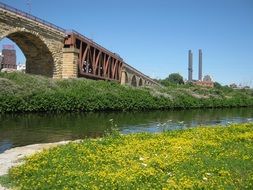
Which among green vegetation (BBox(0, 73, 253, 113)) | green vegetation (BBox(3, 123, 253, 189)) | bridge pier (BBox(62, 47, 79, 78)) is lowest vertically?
green vegetation (BBox(3, 123, 253, 189))

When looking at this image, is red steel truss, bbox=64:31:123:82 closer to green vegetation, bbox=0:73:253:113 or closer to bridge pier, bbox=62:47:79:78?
bridge pier, bbox=62:47:79:78

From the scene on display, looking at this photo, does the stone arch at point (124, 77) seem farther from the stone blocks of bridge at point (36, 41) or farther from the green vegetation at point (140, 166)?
the green vegetation at point (140, 166)

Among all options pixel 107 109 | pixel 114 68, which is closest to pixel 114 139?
pixel 107 109

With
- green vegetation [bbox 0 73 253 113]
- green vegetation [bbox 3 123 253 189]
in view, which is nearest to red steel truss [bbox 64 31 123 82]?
green vegetation [bbox 0 73 253 113]

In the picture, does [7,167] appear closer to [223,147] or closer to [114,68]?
[223,147]

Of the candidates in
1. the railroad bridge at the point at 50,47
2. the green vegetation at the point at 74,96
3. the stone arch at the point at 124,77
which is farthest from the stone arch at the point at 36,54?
the stone arch at the point at 124,77

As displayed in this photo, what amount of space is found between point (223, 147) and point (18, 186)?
8.46m

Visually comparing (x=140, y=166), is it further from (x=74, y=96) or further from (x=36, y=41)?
(x=36, y=41)

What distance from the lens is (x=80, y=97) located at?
167 feet

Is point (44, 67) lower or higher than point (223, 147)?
higher

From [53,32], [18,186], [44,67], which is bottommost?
[18,186]

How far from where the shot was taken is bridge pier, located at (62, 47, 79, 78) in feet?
204

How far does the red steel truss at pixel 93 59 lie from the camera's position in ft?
210

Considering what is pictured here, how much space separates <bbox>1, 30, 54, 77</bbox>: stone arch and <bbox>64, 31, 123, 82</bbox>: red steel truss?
426 cm
